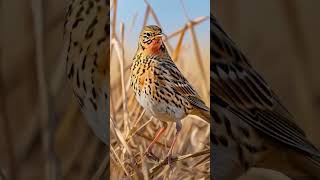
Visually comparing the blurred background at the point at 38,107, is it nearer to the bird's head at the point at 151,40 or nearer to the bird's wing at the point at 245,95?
the bird's head at the point at 151,40

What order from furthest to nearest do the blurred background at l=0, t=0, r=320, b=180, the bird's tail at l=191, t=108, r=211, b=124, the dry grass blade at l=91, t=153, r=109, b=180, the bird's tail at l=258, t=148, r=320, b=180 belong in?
the dry grass blade at l=91, t=153, r=109, b=180 → the blurred background at l=0, t=0, r=320, b=180 → the bird's tail at l=191, t=108, r=211, b=124 → the bird's tail at l=258, t=148, r=320, b=180

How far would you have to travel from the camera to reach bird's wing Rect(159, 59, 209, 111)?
1.68 m

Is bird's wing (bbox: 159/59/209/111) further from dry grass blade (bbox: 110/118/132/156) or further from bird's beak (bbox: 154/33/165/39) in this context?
dry grass blade (bbox: 110/118/132/156)

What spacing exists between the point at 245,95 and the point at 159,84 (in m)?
0.29

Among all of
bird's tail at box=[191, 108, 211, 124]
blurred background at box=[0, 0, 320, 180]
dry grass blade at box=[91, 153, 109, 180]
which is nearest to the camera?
bird's tail at box=[191, 108, 211, 124]

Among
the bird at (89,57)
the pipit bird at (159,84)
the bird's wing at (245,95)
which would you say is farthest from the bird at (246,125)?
the bird at (89,57)

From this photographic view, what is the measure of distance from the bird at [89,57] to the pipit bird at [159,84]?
0.47ft

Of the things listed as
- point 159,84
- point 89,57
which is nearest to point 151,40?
point 159,84

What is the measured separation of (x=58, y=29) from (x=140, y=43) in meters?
0.31

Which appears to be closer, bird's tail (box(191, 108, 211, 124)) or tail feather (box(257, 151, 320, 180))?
tail feather (box(257, 151, 320, 180))

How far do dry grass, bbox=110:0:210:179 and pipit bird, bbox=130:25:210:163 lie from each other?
2cm

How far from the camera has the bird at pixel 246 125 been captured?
1.53m

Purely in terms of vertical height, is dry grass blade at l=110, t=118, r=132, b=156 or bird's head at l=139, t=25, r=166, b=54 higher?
bird's head at l=139, t=25, r=166, b=54

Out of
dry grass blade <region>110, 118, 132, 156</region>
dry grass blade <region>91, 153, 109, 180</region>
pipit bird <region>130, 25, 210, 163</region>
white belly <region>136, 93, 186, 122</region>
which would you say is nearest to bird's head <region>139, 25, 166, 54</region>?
pipit bird <region>130, 25, 210, 163</region>
